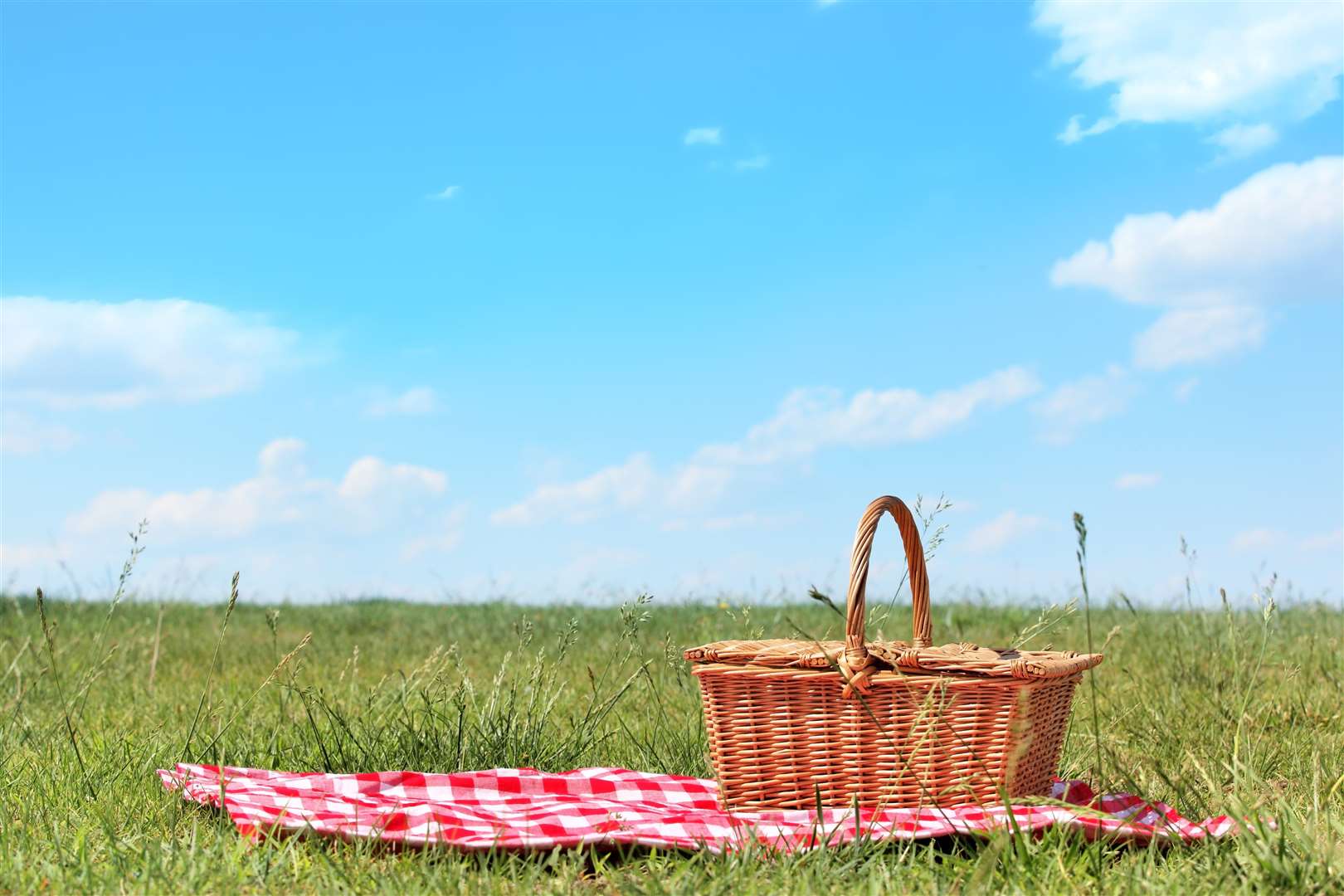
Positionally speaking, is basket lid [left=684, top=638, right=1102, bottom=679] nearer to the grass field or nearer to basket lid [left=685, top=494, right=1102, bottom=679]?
basket lid [left=685, top=494, right=1102, bottom=679]

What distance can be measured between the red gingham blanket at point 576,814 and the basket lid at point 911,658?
323 millimetres

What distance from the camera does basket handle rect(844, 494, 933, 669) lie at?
284 cm

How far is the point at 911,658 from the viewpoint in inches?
112

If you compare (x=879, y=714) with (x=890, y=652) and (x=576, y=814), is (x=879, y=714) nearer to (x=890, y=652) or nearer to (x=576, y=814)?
(x=890, y=652)

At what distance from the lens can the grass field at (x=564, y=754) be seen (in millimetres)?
2412

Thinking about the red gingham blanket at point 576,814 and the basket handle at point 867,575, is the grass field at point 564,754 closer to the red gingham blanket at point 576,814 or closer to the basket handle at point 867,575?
the red gingham blanket at point 576,814

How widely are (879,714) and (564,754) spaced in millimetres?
1240

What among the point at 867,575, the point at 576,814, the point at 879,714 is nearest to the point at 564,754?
the point at 576,814

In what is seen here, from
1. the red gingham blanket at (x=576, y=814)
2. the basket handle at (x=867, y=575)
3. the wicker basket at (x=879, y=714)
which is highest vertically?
the basket handle at (x=867, y=575)

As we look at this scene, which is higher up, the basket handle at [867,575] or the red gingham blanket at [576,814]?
the basket handle at [867,575]

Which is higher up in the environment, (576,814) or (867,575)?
(867,575)

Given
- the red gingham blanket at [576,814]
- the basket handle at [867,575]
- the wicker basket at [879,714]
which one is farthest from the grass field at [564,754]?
the basket handle at [867,575]

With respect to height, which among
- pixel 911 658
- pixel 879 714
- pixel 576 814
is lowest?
pixel 576 814

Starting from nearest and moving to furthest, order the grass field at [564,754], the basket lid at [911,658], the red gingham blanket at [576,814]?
1. the grass field at [564,754]
2. the red gingham blanket at [576,814]
3. the basket lid at [911,658]
